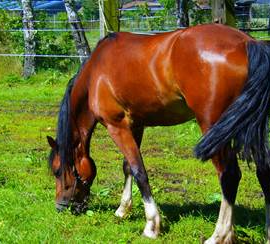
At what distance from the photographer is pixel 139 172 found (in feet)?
14.6

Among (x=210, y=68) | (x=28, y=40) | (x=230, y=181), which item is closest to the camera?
(x=210, y=68)

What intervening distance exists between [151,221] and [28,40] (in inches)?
452

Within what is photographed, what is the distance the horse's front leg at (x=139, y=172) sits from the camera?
435cm

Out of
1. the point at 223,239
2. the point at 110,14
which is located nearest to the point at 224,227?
the point at 223,239

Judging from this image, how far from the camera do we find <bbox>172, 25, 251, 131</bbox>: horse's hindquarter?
370cm

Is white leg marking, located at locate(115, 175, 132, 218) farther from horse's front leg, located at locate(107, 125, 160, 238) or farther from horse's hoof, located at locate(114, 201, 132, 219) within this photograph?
horse's front leg, located at locate(107, 125, 160, 238)

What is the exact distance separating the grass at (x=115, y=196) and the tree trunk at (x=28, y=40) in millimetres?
6392

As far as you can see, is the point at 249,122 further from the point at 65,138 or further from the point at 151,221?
the point at 65,138

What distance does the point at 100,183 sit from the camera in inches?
232

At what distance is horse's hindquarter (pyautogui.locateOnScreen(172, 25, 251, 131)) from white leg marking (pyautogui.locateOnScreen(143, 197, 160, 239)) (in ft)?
3.02

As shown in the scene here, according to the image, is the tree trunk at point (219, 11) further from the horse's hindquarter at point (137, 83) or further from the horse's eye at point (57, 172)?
the horse's eye at point (57, 172)

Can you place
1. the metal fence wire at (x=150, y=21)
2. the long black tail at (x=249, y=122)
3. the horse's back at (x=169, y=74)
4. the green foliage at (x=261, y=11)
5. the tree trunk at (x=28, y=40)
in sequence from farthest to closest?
the green foliage at (x=261, y=11)
the metal fence wire at (x=150, y=21)
the tree trunk at (x=28, y=40)
the horse's back at (x=169, y=74)
the long black tail at (x=249, y=122)

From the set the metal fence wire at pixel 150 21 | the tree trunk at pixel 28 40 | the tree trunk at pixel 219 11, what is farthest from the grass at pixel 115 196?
the metal fence wire at pixel 150 21

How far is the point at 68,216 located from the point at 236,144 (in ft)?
5.88
